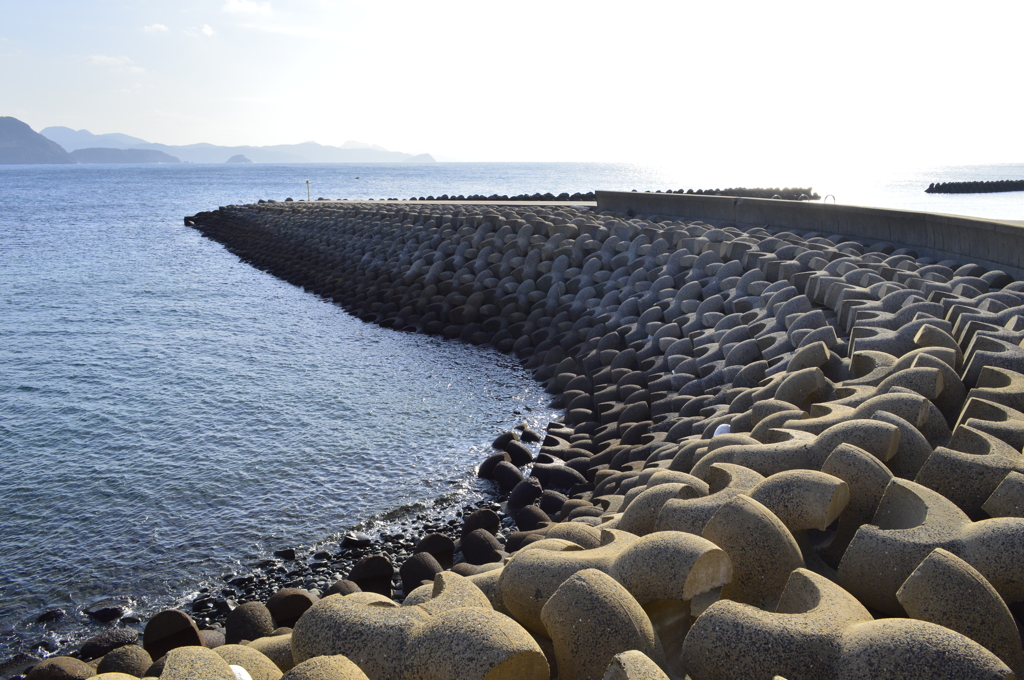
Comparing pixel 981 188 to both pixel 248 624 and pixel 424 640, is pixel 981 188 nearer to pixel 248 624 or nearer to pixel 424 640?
pixel 248 624

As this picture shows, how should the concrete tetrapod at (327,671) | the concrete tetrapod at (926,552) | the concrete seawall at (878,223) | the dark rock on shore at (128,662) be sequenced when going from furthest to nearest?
the concrete seawall at (878,223) < the dark rock on shore at (128,662) < the concrete tetrapod at (926,552) < the concrete tetrapod at (327,671)

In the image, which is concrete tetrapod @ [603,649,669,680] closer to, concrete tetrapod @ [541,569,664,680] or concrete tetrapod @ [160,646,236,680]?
concrete tetrapod @ [541,569,664,680]

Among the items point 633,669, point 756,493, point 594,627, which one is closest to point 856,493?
point 756,493

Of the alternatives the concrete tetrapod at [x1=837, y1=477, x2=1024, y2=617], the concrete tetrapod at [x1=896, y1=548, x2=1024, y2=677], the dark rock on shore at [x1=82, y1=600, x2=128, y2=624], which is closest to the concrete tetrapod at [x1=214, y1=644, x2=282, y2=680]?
the concrete tetrapod at [x1=837, y1=477, x2=1024, y2=617]

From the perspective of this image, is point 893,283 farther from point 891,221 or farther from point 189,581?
point 189,581

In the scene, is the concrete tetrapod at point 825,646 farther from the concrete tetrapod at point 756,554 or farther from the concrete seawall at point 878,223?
the concrete seawall at point 878,223

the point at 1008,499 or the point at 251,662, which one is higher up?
→ the point at 1008,499

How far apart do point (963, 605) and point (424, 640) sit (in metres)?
1.90

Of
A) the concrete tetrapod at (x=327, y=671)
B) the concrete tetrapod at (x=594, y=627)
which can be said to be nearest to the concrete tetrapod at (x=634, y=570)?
the concrete tetrapod at (x=594, y=627)

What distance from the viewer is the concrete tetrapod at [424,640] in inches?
98.5

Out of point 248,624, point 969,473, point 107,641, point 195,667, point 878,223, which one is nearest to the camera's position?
point 195,667

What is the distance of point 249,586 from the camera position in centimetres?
600

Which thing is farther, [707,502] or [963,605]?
[707,502]

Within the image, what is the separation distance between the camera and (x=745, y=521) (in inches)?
114
